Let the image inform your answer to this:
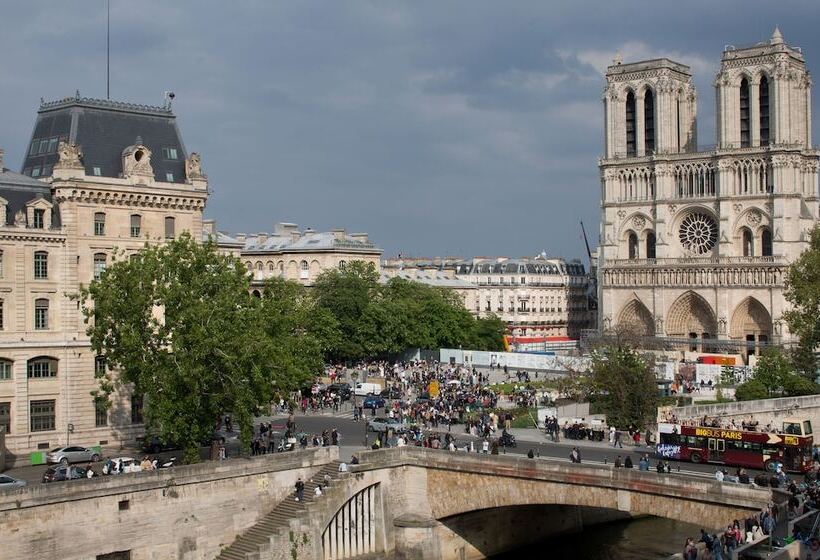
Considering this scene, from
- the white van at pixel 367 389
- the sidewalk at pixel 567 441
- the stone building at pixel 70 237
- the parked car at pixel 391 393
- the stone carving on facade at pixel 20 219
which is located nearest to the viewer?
the stone building at pixel 70 237

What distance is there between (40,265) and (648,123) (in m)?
84.4

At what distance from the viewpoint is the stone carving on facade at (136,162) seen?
5988cm

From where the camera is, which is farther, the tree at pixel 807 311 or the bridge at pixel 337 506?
the tree at pixel 807 311

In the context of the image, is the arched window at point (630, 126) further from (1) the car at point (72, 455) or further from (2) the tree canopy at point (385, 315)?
(1) the car at point (72, 455)

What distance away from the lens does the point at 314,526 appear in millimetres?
48031

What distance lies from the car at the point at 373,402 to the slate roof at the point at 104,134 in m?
19.3

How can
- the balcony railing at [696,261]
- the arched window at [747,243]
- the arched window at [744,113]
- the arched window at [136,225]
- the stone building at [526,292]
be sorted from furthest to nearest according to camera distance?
the stone building at [526,292] < the arched window at [744,113] < the arched window at [747,243] < the balcony railing at [696,261] < the arched window at [136,225]

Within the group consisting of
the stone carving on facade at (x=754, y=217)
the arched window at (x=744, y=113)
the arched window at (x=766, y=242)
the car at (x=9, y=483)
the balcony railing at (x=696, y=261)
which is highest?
the arched window at (x=744, y=113)

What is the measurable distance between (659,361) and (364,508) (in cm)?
5096

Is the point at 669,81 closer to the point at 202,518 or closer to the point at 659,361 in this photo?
the point at 659,361

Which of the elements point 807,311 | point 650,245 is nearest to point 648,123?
point 650,245

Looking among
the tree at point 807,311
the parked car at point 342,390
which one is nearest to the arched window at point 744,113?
the tree at point 807,311

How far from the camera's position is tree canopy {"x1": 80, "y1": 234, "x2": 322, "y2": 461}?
50031 millimetres

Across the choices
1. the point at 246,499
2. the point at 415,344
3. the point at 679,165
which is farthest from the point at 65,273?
the point at 679,165
